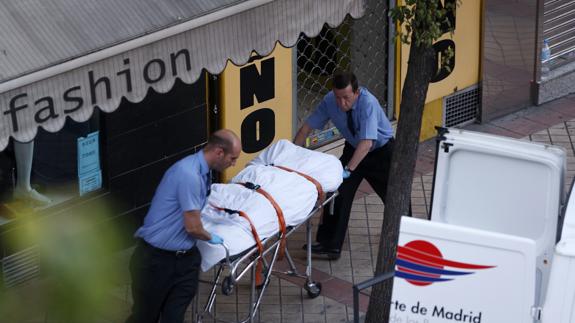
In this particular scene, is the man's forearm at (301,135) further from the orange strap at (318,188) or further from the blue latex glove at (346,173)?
the orange strap at (318,188)

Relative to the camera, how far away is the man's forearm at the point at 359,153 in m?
8.84

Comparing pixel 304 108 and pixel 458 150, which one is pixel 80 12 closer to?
pixel 458 150

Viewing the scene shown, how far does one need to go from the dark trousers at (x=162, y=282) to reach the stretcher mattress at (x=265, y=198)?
0.52 feet

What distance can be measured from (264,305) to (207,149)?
178 cm

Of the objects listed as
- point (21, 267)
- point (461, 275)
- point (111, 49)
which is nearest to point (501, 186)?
point (461, 275)

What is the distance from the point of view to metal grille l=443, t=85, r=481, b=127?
12.0 meters

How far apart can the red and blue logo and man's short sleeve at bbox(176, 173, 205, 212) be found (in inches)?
53.9

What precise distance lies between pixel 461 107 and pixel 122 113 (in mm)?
4131

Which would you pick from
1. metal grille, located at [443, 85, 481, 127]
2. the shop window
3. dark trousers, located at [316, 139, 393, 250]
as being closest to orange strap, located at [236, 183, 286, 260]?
dark trousers, located at [316, 139, 393, 250]

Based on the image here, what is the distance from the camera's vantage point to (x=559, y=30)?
12.9 m

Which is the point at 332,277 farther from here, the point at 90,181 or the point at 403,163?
the point at 90,181

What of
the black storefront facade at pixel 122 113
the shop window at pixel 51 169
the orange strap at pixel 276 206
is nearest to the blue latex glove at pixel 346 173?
the orange strap at pixel 276 206

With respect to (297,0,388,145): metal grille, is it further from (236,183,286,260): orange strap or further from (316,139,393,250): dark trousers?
(236,183,286,260): orange strap

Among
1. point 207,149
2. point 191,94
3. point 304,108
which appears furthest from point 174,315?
point 304,108
